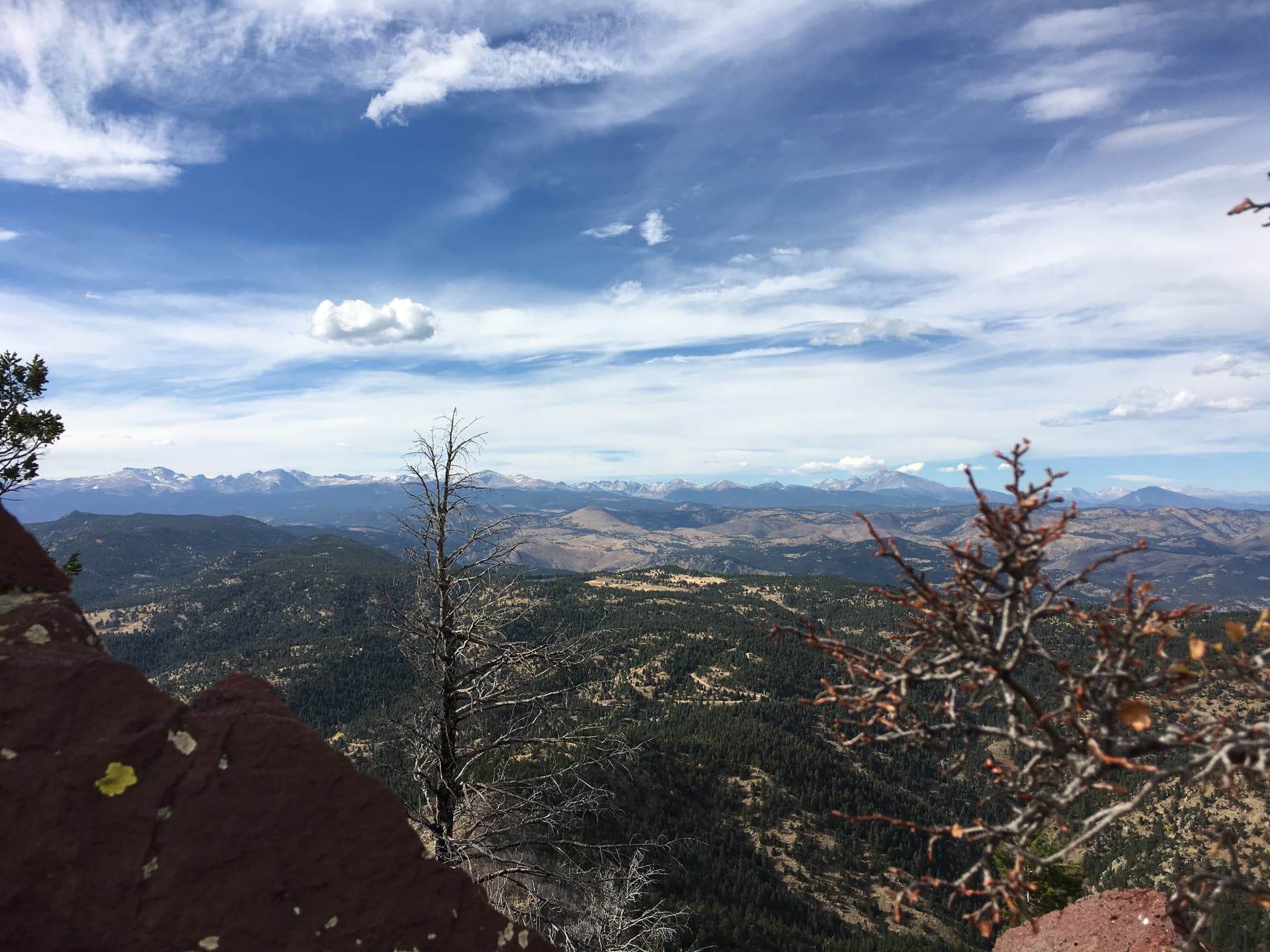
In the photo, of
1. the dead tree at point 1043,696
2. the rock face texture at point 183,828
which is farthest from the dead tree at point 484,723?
the dead tree at point 1043,696

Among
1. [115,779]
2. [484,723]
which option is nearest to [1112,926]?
[484,723]

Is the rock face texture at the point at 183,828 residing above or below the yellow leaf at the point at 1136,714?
below

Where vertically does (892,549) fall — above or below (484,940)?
above

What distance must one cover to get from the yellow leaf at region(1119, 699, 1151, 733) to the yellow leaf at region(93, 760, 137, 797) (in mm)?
9349

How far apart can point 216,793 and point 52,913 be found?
147cm

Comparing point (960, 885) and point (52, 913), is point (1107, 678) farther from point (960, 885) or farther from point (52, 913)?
point (52, 913)

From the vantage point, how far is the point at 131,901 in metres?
6.09

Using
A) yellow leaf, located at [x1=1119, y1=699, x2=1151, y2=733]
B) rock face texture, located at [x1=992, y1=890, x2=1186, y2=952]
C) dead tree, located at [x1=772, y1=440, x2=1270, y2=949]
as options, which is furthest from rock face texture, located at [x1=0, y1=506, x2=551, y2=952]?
rock face texture, located at [x1=992, y1=890, x2=1186, y2=952]

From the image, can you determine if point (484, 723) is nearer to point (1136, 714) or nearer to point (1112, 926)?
point (1136, 714)

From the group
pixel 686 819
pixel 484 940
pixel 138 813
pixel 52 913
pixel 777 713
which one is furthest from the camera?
pixel 777 713

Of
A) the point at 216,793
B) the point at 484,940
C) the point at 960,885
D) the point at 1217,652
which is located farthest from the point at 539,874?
the point at 1217,652

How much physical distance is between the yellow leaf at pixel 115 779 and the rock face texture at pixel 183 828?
16 mm

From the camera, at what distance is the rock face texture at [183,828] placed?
6035 mm

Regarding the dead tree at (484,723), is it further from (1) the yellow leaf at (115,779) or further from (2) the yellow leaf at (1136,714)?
(2) the yellow leaf at (1136,714)
